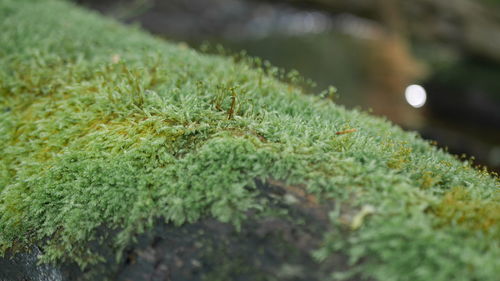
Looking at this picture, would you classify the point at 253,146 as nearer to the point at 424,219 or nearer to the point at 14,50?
the point at 424,219

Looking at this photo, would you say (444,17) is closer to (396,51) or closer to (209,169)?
(209,169)

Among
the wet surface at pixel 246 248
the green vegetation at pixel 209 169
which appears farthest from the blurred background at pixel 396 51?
the wet surface at pixel 246 248

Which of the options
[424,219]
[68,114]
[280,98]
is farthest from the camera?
[280,98]

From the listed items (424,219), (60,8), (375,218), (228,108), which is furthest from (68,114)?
(60,8)

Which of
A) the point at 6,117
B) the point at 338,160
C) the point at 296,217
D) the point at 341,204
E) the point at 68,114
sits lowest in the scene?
the point at 6,117

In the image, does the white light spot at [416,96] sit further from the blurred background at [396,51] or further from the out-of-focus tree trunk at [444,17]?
the out-of-focus tree trunk at [444,17]

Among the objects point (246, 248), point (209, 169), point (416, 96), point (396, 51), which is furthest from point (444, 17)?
point (396, 51)

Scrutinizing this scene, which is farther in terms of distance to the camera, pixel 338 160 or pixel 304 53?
pixel 304 53
